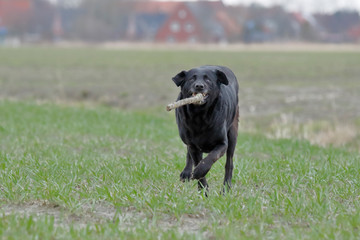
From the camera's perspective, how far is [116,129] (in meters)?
12.1

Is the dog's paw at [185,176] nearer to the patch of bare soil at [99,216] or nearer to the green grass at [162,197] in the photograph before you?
the green grass at [162,197]

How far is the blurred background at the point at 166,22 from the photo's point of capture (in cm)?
9431

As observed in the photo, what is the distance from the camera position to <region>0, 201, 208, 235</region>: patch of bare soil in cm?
506

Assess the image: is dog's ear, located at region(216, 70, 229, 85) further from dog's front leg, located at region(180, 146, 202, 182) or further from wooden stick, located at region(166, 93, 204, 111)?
dog's front leg, located at region(180, 146, 202, 182)

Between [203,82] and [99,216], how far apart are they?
175cm

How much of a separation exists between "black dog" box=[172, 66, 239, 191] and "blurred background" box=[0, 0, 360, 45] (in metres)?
79.3

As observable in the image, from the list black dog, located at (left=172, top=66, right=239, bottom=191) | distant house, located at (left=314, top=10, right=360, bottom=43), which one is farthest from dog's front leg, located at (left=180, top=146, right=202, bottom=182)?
distant house, located at (left=314, top=10, right=360, bottom=43)

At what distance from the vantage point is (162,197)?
562cm

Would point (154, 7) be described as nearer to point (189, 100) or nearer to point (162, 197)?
point (189, 100)

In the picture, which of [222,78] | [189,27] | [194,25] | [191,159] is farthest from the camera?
[189,27]

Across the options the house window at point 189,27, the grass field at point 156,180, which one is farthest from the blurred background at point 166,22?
the grass field at point 156,180

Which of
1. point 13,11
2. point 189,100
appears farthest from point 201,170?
point 13,11

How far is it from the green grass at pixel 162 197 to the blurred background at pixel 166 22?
77770 millimetres

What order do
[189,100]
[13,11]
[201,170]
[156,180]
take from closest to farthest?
1. [189,100]
2. [201,170]
3. [156,180]
4. [13,11]
